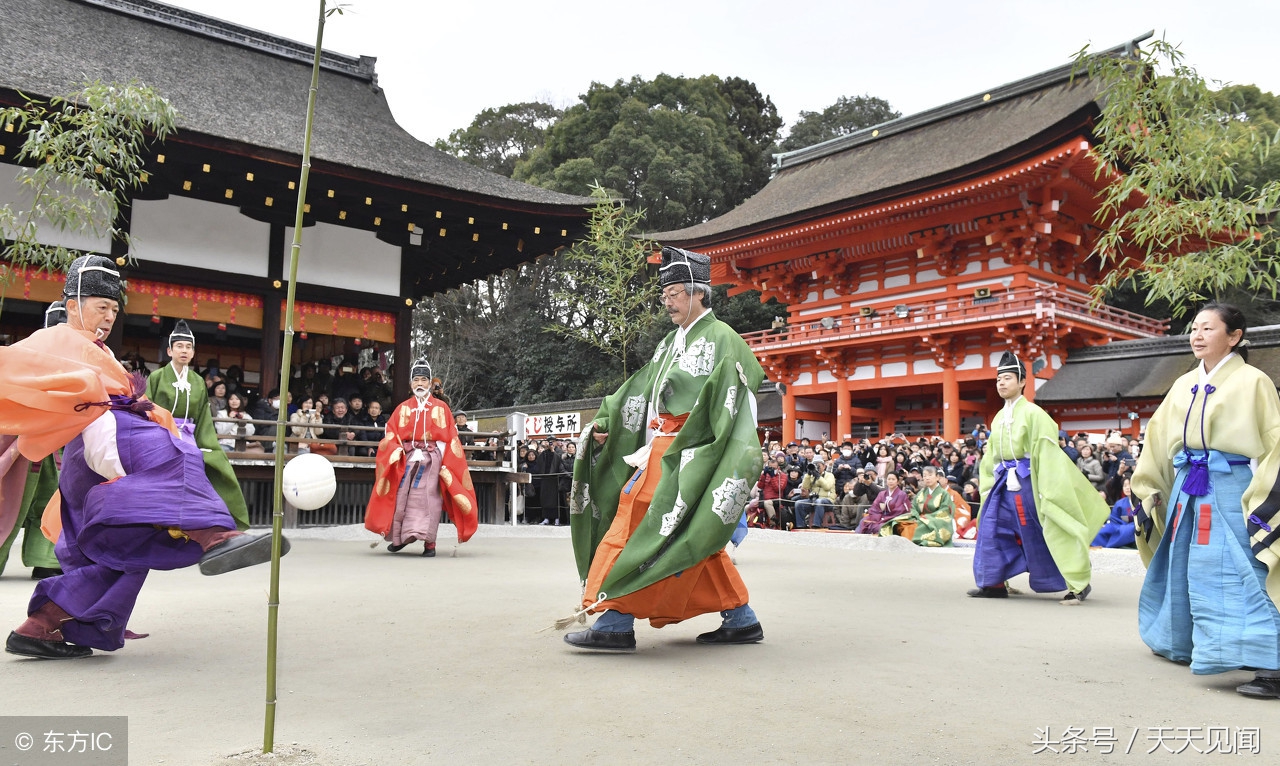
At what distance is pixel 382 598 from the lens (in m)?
5.51

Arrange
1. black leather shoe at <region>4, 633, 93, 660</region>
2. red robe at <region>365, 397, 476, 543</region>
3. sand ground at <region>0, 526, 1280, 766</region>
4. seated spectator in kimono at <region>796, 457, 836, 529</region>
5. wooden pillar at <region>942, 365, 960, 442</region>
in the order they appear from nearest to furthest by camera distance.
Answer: sand ground at <region>0, 526, 1280, 766</region>
black leather shoe at <region>4, 633, 93, 660</region>
red robe at <region>365, 397, 476, 543</region>
seated spectator in kimono at <region>796, 457, 836, 529</region>
wooden pillar at <region>942, 365, 960, 442</region>

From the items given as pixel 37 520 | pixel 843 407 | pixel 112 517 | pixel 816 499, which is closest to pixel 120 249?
pixel 37 520

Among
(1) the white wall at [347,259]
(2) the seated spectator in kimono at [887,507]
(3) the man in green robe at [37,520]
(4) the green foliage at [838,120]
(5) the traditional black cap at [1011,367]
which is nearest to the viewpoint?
(3) the man in green robe at [37,520]

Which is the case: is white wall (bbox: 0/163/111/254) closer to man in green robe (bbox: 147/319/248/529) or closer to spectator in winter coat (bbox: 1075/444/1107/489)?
man in green robe (bbox: 147/319/248/529)

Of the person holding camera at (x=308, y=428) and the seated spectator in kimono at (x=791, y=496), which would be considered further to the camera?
the seated spectator in kimono at (x=791, y=496)

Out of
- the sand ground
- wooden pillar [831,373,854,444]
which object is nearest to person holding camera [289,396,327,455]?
the sand ground

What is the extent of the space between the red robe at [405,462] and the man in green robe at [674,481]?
14.4 ft

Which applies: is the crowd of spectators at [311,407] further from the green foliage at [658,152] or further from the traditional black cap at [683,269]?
the green foliage at [658,152]

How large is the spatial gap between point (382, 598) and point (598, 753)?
11.0 feet

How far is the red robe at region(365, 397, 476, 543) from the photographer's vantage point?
857cm

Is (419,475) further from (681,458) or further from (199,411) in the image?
(681,458)

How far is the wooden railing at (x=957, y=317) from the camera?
663 inches

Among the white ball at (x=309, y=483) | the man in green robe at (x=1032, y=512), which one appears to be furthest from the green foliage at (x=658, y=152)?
the man in green robe at (x=1032, y=512)

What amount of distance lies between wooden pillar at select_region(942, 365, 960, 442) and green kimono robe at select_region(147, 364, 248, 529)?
48.6ft
